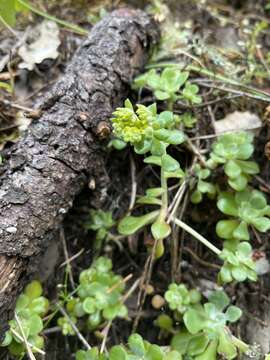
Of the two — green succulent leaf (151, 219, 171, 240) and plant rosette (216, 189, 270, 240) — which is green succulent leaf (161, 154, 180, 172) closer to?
green succulent leaf (151, 219, 171, 240)

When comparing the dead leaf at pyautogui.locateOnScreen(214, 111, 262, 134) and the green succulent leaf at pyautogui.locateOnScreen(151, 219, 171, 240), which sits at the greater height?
the dead leaf at pyautogui.locateOnScreen(214, 111, 262, 134)

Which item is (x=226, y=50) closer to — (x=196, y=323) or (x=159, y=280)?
(x=159, y=280)

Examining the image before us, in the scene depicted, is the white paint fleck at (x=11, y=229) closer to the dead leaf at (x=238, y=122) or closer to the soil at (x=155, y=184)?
the soil at (x=155, y=184)

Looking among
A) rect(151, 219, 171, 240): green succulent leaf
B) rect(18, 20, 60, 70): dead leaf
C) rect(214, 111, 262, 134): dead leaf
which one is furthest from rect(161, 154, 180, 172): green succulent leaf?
rect(18, 20, 60, 70): dead leaf

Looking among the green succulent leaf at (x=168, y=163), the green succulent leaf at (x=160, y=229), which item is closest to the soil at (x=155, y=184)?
the green succulent leaf at (x=160, y=229)

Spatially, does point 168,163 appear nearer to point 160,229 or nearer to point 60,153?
point 160,229

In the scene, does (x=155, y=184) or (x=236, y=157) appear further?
(x=155, y=184)

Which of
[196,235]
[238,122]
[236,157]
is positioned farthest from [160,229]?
[238,122]
